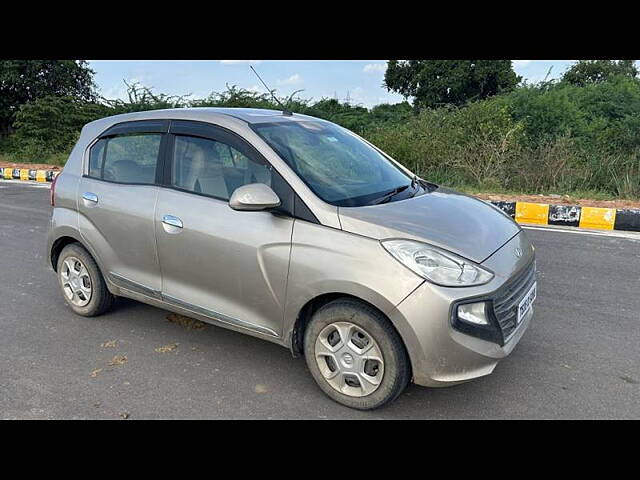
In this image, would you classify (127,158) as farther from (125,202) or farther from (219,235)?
(219,235)

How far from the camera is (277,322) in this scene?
3.22 m

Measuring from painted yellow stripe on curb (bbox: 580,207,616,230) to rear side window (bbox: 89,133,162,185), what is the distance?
6.52 meters

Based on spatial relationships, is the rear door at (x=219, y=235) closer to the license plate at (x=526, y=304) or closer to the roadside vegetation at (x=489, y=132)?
the license plate at (x=526, y=304)

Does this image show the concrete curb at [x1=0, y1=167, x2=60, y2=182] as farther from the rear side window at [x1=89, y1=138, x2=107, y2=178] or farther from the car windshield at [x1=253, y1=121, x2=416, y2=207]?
the car windshield at [x1=253, y1=121, x2=416, y2=207]

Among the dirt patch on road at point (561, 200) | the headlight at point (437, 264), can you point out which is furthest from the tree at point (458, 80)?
the headlight at point (437, 264)

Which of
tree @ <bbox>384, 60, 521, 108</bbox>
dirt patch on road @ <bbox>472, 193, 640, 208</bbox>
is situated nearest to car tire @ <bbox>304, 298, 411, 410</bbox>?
dirt patch on road @ <bbox>472, 193, 640, 208</bbox>

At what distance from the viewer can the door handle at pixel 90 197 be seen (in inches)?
161

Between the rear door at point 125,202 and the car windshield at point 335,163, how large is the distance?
941mm

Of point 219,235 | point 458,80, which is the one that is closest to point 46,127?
point 219,235

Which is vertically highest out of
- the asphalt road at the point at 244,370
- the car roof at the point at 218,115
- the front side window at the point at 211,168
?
the car roof at the point at 218,115

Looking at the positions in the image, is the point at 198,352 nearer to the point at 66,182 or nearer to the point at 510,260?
the point at 66,182

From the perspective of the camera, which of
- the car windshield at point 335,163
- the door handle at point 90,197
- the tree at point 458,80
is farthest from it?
the tree at point 458,80

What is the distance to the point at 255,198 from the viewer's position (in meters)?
3.08
